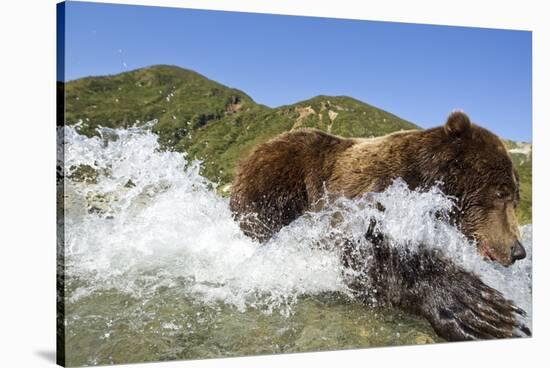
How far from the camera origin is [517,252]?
6.30 meters

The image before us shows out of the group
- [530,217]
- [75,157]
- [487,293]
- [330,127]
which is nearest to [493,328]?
[487,293]

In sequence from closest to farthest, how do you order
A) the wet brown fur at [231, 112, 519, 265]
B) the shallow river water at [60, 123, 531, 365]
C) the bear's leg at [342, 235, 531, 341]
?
the shallow river water at [60, 123, 531, 365] → the bear's leg at [342, 235, 531, 341] → the wet brown fur at [231, 112, 519, 265]

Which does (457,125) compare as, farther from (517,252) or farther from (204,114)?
(204,114)

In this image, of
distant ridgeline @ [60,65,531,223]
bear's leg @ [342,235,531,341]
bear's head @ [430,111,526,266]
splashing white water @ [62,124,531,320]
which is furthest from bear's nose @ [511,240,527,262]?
distant ridgeline @ [60,65,531,223]

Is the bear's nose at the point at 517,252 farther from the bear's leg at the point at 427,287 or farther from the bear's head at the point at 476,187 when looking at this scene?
the bear's leg at the point at 427,287

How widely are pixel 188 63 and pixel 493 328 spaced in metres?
3.58

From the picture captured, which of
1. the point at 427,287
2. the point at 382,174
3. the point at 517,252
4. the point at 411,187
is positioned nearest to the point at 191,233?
the point at 382,174

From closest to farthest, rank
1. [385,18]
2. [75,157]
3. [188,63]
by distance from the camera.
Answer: [75,157] → [188,63] → [385,18]

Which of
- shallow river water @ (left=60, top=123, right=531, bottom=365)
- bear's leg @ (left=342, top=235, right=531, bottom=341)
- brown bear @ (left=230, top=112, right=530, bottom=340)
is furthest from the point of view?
brown bear @ (left=230, top=112, right=530, bottom=340)

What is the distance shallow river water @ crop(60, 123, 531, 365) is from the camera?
533cm

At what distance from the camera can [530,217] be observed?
6.93 meters

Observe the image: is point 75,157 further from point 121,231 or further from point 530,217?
point 530,217

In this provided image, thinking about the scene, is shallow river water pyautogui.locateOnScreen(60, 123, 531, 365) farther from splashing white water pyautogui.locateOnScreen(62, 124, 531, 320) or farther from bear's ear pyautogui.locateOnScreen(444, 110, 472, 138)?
bear's ear pyautogui.locateOnScreen(444, 110, 472, 138)

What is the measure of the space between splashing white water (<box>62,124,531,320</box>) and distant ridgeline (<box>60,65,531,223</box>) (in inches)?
4.9
